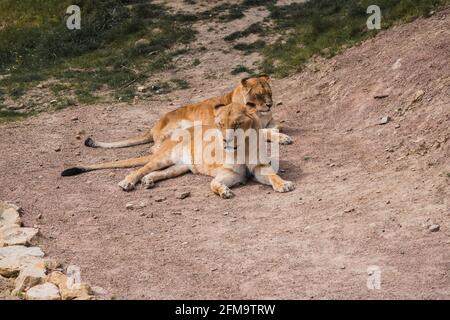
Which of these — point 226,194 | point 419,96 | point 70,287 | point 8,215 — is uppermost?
point 419,96

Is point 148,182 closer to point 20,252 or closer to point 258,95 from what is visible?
point 258,95

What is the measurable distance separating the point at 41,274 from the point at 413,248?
11.0ft

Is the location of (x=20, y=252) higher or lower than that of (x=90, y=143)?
higher

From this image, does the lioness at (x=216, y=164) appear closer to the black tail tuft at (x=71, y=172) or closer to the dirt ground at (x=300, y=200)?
the black tail tuft at (x=71, y=172)

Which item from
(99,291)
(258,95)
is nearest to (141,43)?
(258,95)

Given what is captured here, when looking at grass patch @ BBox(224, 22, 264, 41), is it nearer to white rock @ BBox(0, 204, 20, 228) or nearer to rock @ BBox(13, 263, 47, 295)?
white rock @ BBox(0, 204, 20, 228)

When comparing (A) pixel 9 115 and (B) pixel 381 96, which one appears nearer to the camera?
(B) pixel 381 96

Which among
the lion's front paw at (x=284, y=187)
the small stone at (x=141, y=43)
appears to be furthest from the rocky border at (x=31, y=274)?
the small stone at (x=141, y=43)

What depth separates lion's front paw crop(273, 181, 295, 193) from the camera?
380 inches

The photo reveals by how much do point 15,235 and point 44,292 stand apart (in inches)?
73.4

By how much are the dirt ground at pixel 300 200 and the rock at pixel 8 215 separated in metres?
0.16

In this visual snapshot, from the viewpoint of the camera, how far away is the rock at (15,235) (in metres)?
8.59

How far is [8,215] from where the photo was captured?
375 inches

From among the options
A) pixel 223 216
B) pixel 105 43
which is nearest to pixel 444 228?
pixel 223 216
